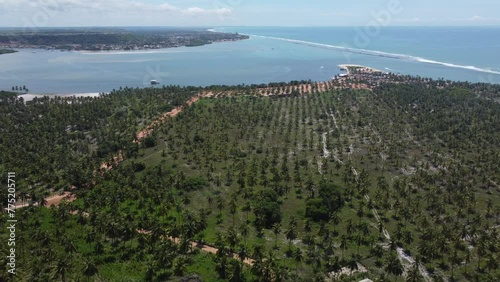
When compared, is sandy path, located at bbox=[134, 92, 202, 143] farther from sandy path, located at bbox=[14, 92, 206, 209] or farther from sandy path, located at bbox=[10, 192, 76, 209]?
sandy path, located at bbox=[10, 192, 76, 209]

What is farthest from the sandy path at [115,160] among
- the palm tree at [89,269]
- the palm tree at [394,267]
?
the palm tree at [394,267]

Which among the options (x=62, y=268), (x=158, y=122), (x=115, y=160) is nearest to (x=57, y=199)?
(x=115, y=160)

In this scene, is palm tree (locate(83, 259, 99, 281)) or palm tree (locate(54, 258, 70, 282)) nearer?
palm tree (locate(54, 258, 70, 282))

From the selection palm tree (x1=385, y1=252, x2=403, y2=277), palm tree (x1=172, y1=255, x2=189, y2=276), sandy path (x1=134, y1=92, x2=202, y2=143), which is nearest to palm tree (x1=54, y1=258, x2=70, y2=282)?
palm tree (x1=172, y1=255, x2=189, y2=276)

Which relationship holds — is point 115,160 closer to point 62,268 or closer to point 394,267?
point 62,268

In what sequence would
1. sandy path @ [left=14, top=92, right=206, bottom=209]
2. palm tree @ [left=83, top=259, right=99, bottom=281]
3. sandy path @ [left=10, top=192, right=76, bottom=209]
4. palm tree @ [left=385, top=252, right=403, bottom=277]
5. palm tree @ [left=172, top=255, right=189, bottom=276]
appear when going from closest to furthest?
palm tree @ [left=83, top=259, right=99, bottom=281]
palm tree @ [left=385, top=252, right=403, bottom=277]
palm tree @ [left=172, top=255, right=189, bottom=276]
sandy path @ [left=10, top=192, right=76, bottom=209]
sandy path @ [left=14, top=92, right=206, bottom=209]

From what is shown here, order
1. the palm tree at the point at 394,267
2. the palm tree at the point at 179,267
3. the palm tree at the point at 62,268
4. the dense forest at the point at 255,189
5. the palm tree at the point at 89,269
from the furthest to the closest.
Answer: the dense forest at the point at 255,189 → the palm tree at the point at 179,267 → the palm tree at the point at 394,267 → the palm tree at the point at 89,269 → the palm tree at the point at 62,268

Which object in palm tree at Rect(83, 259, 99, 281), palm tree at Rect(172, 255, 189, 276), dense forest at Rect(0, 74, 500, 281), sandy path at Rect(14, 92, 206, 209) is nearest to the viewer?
palm tree at Rect(83, 259, 99, 281)

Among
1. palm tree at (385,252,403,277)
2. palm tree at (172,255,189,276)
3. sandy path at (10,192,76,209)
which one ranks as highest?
palm tree at (385,252,403,277)

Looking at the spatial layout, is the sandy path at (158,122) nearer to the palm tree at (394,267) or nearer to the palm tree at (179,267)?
the palm tree at (179,267)
